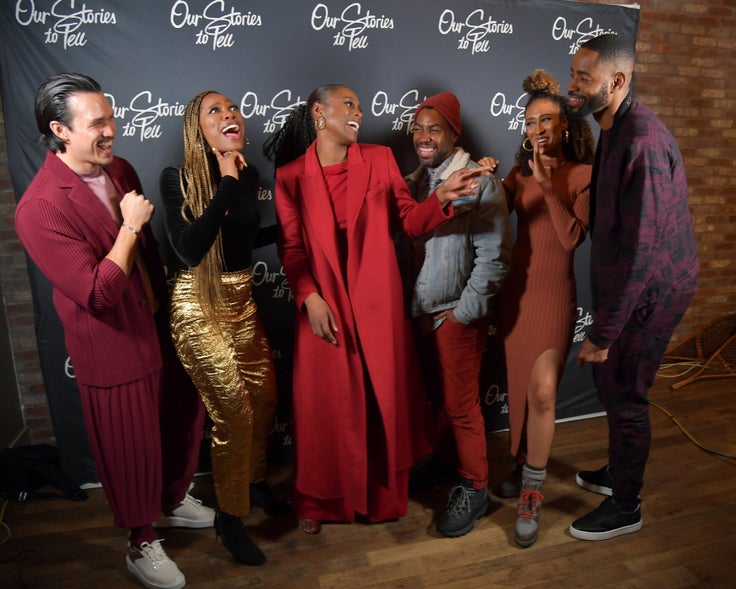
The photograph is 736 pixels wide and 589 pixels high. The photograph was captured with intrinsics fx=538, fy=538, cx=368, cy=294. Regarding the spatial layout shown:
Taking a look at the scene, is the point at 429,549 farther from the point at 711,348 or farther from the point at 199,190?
the point at 711,348

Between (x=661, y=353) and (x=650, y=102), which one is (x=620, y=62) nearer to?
(x=661, y=353)

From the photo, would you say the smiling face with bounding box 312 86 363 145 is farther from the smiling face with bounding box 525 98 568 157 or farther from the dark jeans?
the dark jeans

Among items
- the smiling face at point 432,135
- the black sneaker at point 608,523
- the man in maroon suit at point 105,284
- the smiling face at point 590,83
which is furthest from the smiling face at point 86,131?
the black sneaker at point 608,523

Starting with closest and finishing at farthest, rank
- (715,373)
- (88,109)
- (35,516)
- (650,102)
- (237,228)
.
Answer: (88,109), (237,228), (35,516), (650,102), (715,373)

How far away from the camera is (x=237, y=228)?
198 centimetres

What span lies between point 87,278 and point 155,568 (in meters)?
1.14

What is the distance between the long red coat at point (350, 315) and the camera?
2076mm

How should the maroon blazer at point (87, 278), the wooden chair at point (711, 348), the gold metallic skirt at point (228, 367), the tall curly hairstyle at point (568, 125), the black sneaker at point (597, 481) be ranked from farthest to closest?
the wooden chair at point (711, 348) < the black sneaker at point (597, 481) < the tall curly hairstyle at point (568, 125) < the gold metallic skirt at point (228, 367) < the maroon blazer at point (87, 278)

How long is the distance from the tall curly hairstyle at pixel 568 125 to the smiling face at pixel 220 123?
1.18 m

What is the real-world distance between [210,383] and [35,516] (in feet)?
4.17

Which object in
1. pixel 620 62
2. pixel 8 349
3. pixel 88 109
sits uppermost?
pixel 620 62

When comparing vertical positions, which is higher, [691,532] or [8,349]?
[8,349]

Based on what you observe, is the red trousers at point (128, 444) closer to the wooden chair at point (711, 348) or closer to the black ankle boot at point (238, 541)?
the black ankle boot at point (238, 541)

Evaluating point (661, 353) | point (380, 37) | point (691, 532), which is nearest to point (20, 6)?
point (380, 37)
